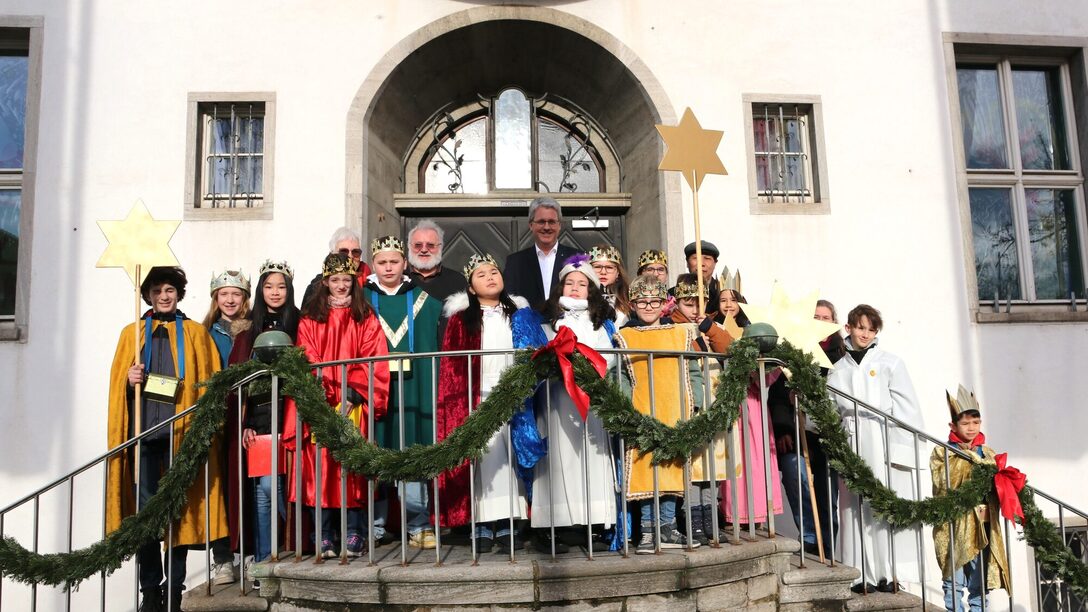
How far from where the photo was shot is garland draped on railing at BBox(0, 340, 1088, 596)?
405 cm

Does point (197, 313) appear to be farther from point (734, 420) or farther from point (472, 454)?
point (734, 420)

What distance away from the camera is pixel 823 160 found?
26.3 feet

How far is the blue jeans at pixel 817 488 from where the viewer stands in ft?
16.8

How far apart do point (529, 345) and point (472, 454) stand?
0.68 metres

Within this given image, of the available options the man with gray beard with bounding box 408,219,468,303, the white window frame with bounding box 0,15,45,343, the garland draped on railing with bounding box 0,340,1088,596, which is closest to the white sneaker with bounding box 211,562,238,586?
the garland draped on railing with bounding box 0,340,1088,596

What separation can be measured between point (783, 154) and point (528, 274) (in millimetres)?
3457

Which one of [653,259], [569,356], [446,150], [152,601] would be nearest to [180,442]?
[152,601]

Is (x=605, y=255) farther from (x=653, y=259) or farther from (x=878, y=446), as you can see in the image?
(x=878, y=446)

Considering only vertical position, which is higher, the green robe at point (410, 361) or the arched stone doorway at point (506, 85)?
the arched stone doorway at point (506, 85)

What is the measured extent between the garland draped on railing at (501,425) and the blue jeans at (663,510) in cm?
29

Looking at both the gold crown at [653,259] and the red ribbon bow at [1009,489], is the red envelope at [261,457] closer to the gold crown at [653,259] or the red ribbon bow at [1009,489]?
the gold crown at [653,259]

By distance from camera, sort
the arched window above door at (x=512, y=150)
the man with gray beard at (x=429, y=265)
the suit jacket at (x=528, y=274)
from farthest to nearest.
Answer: the arched window above door at (x=512, y=150) < the suit jacket at (x=528, y=274) < the man with gray beard at (x=429, y=265)

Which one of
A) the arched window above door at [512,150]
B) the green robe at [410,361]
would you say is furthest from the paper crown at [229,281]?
the arched window above door at [512,150]

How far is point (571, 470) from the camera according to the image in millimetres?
4367
